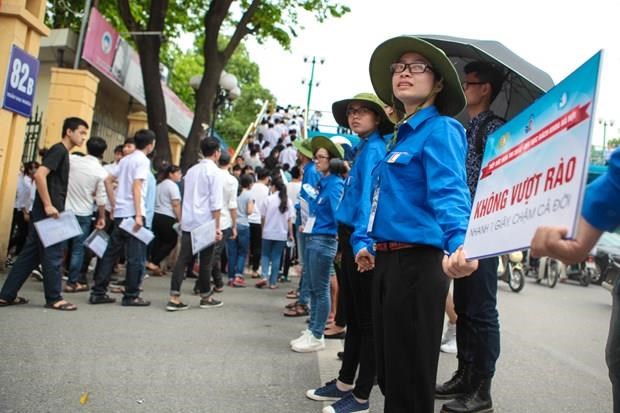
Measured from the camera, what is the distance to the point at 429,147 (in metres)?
2.18

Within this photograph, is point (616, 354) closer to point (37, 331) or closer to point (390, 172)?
point (390, 172)

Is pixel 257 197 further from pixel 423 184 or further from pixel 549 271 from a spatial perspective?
pixel 549 271

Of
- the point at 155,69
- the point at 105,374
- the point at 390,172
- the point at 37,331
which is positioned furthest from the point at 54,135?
the point at 390,172

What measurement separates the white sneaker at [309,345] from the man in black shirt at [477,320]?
1.48 meters

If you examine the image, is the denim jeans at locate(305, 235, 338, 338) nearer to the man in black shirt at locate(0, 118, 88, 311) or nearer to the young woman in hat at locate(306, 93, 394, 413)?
the young woman in hat at locate(306, 93, 394, 413)

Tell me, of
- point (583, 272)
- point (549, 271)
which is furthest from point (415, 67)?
point (583, 272)

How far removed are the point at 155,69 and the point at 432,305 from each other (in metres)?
10.9

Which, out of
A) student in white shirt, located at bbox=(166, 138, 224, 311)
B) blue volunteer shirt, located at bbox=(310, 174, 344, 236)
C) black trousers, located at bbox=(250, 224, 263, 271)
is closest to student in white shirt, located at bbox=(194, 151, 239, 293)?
student in white shirt, located at bbox=(166, 138, 224, 311)

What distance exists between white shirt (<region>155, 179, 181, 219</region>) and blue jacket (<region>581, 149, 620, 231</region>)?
7443 mm

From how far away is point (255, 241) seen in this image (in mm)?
9961

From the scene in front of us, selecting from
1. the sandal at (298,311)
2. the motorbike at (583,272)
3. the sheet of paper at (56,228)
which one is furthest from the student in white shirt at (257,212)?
the motorbike at (583,272)

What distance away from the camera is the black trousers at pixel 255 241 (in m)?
9.88

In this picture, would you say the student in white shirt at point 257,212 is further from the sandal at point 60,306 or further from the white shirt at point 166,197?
the sandal at point 60,306

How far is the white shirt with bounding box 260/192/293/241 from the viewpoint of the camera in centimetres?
852
